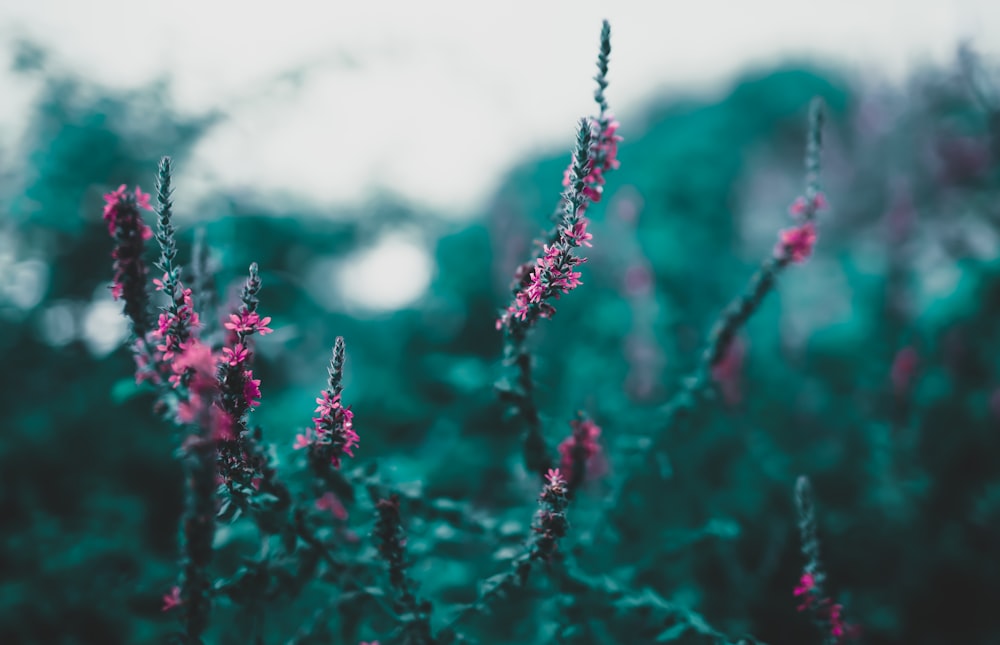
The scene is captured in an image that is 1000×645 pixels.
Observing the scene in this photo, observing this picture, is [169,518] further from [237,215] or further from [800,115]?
[800,115]

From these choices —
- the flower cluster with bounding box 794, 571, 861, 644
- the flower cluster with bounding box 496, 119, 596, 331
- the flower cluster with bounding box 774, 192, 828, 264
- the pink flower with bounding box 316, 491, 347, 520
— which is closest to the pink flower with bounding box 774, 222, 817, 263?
the flower cluster with bounding box 774, 192, 828, 264

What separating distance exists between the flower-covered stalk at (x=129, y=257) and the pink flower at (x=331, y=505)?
960 millimetres

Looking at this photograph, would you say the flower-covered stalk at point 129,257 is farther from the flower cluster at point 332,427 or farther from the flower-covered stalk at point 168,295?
the flower cluster at point 332,427

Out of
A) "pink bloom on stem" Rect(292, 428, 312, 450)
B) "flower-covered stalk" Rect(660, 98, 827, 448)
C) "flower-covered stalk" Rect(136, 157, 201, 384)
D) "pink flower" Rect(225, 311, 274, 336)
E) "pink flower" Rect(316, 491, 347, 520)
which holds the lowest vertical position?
"pink flower" Rect(316, 491, 347, 520)

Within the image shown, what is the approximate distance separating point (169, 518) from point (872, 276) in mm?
9427

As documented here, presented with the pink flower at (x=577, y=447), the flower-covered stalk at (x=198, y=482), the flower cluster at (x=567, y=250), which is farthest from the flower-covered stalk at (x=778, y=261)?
the flower-covered stalk at (x=198, y=482)

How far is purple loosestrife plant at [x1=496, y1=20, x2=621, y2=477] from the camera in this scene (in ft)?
5.08

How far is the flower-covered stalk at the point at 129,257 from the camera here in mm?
1679

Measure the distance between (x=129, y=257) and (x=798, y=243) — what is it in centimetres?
270

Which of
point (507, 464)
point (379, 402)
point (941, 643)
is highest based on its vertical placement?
point (379, 402)

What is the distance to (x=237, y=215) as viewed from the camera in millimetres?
5152

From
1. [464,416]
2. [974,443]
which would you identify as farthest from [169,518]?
[974,443]

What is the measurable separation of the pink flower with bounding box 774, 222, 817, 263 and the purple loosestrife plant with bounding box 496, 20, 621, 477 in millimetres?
1020

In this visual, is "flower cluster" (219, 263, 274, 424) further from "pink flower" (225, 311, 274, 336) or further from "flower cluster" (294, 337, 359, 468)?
"flower cluster" (294, 337, 359, 468)
